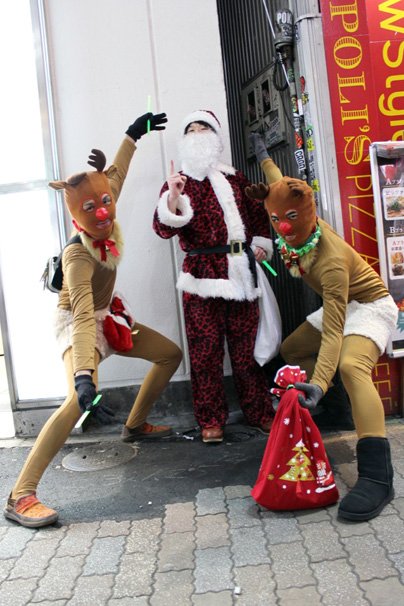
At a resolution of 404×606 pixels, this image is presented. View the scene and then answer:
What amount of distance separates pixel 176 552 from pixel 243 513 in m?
0.47

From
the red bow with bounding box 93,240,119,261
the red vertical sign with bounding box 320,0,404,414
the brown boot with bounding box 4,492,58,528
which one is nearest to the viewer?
the brown boot with bounding box 4,492,58,528

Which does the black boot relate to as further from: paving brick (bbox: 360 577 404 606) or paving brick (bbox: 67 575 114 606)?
paving brick (bbox: 67 575 114 606)

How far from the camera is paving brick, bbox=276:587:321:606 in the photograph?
2.37 metres

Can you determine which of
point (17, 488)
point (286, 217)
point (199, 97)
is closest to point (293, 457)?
point (286, 217)

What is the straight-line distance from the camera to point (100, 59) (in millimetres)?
4625

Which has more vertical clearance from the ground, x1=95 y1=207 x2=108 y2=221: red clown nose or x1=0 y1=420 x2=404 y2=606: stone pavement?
x1=95 y1=207 x2=108 y2=221: red clown nose

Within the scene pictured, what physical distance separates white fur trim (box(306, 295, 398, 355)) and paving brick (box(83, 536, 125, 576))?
164 cm

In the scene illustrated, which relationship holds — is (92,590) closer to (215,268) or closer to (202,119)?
(215,268)

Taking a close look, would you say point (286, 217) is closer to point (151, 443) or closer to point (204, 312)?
point (204, 312)

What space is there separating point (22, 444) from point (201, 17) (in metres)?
3.45

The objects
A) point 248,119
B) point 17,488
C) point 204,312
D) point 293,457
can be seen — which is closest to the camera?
point 293,457

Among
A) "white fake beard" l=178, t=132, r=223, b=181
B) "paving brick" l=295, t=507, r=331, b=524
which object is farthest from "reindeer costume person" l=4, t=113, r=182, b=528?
"paving brick" l=295, t=507, r=331, b=524

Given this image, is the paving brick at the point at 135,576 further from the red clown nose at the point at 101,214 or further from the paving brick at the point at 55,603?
the red clown nose at the point at 101,214

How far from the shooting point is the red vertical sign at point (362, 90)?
4195 mm
